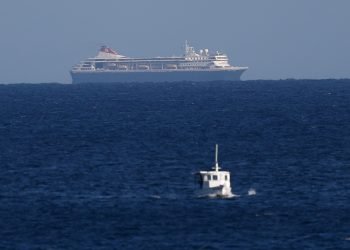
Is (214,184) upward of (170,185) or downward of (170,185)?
upward

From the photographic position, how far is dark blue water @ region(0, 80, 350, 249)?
153 ft

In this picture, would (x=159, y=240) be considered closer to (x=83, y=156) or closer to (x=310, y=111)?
(x=83, y=156)

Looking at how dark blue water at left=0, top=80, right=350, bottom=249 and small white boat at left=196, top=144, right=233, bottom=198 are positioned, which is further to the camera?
small white boat at left=196, top=144, right=233, bottom=198

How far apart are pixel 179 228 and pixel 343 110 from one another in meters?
86.8

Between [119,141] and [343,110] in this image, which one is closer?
[119,141]

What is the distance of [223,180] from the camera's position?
56.1 m

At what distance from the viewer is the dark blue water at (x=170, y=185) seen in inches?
1841

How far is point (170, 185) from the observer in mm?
60625

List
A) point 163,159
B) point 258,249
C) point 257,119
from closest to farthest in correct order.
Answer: point 258,249 < point 163,159 < point 257,119

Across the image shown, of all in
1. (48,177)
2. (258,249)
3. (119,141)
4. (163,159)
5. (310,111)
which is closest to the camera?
(258,249)

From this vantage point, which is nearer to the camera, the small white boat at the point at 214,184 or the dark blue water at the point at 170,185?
the dark blue water at the point at 170,185

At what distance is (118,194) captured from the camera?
57.7 m

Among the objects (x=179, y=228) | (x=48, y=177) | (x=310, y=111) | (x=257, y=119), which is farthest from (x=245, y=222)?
(x=310, y=111)

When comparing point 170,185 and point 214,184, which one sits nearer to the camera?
point 214,184
